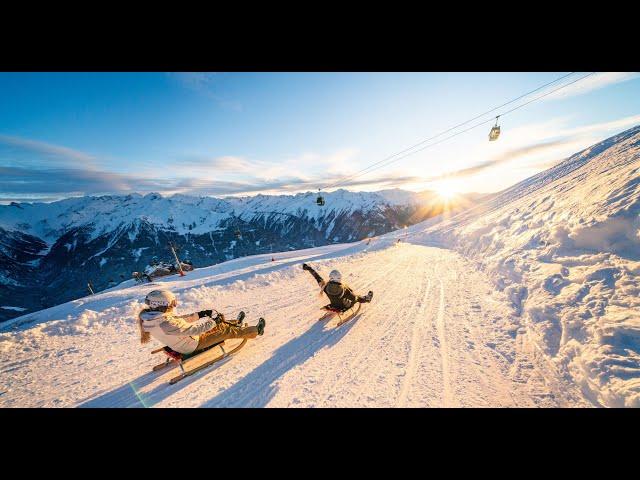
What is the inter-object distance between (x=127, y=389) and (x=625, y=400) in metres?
8.73

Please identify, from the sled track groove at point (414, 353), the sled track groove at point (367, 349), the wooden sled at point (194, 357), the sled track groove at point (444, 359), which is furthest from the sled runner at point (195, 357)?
the sled track groove at point (444, 359)

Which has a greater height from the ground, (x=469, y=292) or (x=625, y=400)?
(x=469, y=292)

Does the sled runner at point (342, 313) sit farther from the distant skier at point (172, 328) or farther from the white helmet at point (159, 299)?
the white helmet at point (159, 299)

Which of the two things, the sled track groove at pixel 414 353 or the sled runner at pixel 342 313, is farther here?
the sled runner at pixel 342 313

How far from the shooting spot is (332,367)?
4805mm

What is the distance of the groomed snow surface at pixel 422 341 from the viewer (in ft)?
13.4

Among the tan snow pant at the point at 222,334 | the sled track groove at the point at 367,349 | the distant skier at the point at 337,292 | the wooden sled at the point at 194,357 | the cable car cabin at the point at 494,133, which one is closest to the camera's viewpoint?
the sled track groove at the point at 367,349

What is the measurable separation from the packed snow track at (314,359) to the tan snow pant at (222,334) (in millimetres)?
382

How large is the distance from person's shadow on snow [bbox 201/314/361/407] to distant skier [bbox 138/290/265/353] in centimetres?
127

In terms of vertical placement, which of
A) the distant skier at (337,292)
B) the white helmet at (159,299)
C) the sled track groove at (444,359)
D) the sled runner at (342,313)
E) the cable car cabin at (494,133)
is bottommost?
the sled track groove at (444,359)

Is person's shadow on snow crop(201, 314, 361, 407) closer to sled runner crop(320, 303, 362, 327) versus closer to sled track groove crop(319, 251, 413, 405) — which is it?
sled runner crop(320, 303, 362, 327)

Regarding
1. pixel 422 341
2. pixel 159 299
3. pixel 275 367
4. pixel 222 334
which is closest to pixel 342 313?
pixel 422 341
